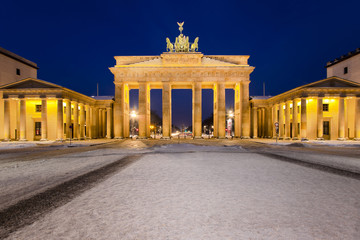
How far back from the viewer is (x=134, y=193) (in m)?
5.25

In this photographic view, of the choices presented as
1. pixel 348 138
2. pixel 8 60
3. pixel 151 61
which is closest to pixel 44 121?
pixel 8 60

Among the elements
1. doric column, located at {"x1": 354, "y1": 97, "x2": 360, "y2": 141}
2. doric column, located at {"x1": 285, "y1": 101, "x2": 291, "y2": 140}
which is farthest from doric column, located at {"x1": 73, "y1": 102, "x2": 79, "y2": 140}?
doric column, located at {"x1": 354, "y1": 97, "x2": 360, "y2": 141}

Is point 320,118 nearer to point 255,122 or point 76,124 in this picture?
point 255,122

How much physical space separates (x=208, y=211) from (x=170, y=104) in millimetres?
40060

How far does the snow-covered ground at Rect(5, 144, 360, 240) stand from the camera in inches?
126

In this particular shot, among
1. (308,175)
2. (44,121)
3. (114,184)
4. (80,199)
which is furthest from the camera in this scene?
Answer: (44,121)

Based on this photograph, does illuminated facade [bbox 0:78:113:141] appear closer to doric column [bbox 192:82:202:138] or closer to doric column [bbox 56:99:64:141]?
doric column [bbox 56:99:64:141]

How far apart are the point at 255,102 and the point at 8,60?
54.0 m

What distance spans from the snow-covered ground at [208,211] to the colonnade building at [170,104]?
1352 inches

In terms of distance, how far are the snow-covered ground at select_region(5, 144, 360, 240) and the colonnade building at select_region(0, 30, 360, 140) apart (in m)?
34.3

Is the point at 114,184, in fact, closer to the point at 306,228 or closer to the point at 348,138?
the point at 306,228

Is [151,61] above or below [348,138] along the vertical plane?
above

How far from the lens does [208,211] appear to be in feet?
13.4

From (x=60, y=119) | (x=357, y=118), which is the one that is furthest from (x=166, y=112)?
(x=357, y=118)
